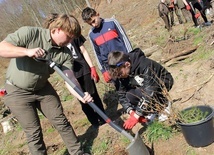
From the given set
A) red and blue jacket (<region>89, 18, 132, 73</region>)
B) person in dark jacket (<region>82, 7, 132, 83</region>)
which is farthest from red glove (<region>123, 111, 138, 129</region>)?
red and blue jacket (<region>89, 18, 132, 73</region>)

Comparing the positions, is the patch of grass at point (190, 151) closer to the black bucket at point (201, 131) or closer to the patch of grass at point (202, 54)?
the black bucket at point (201, 131)

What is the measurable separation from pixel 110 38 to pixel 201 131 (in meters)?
1.81

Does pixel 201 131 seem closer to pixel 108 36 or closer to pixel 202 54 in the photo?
pixel 108 36

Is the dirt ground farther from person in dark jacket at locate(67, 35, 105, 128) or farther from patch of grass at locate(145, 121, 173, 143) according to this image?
person in dark jacket at locate(67, 35, 105, 128)

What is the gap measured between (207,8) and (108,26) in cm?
542

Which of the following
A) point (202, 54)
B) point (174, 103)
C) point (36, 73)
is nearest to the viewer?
point (36, 73)

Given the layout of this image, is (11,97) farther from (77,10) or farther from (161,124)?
(77,10)

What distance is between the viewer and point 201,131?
8.58ft

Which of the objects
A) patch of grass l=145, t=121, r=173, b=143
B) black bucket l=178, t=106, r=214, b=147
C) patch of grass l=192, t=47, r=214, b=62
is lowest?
patch of grass l=192, t=47, r=214, b=62

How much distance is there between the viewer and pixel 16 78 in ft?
9.57

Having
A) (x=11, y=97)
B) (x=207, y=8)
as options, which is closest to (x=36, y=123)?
(x=11, y=97)

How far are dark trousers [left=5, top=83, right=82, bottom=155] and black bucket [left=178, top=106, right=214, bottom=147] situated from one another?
1.29 meters

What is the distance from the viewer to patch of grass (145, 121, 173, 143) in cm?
314

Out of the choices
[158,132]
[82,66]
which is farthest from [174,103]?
[82,66]
